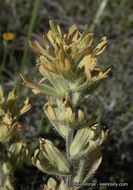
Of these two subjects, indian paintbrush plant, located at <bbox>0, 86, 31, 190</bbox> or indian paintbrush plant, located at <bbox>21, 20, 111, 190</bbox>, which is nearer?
indian paintbrush plant, located at <bbox>21, 20, 111, 190</bbox>

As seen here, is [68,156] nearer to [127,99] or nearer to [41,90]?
[41,90]

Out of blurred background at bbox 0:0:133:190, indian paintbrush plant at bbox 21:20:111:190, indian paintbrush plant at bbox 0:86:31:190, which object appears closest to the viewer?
indian paintbrush plant at bbox 21:20:111:190

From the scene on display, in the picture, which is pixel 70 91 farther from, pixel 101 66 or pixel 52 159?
pixel 101 66

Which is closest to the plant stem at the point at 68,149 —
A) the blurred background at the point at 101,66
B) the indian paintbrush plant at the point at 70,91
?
the indian paintbrush plant at the point at 70,91

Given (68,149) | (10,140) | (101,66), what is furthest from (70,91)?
(101,66)

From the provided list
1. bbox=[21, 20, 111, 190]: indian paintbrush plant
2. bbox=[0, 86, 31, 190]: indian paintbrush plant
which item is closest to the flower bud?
bbox=[21, 20, 111, 190]: indian paintbrush plant

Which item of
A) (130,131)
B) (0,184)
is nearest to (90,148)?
(0,184)

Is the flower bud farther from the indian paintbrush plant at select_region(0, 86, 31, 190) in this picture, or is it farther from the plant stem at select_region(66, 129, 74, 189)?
the indian paintbrush plant at select_region(0, 86, 31, 190)
